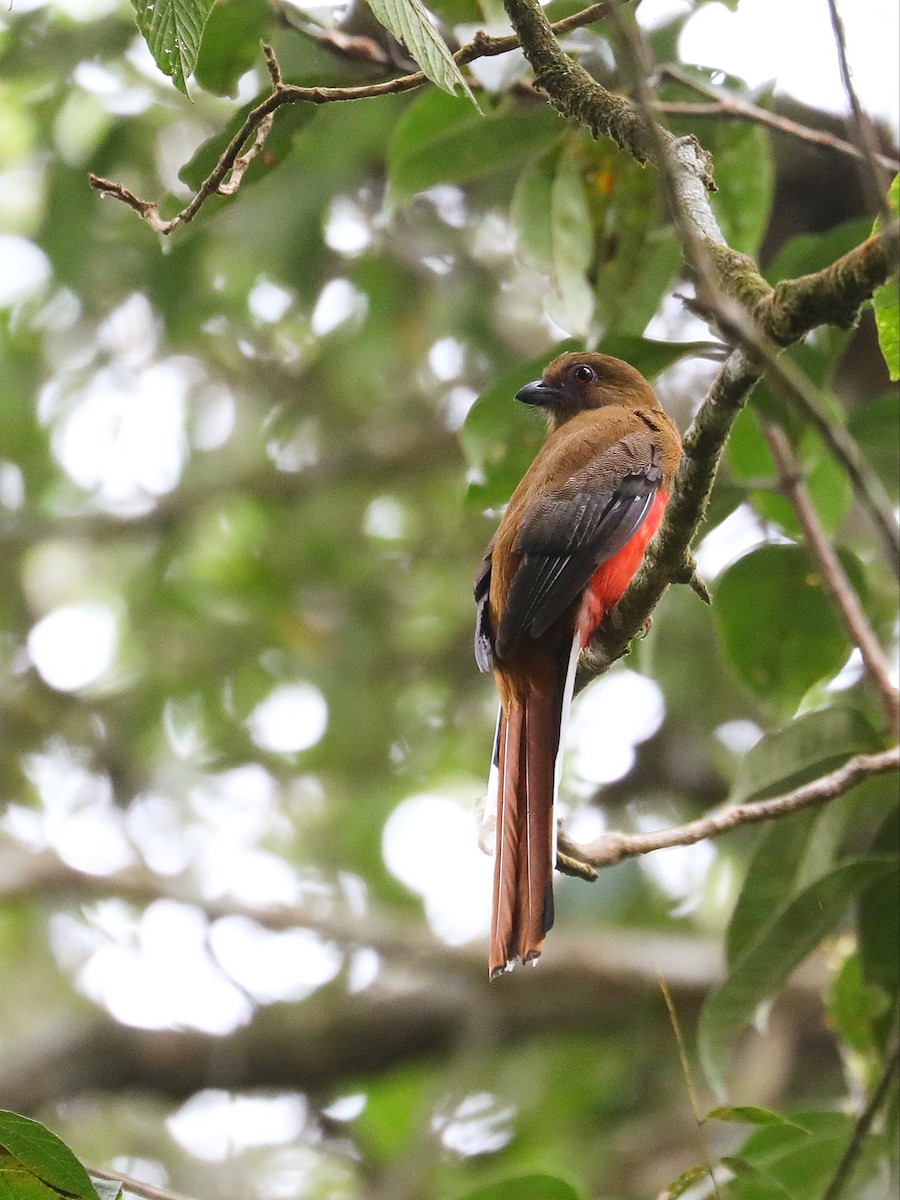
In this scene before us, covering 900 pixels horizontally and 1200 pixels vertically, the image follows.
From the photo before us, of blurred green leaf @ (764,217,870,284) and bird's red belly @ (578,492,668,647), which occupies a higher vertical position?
blurred green leaf @ (764,217,870,284)

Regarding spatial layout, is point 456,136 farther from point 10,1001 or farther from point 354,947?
point 10,1001

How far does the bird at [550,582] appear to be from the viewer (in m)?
2.99

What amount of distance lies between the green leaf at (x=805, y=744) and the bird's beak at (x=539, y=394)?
111cm

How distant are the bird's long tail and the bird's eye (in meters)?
1.08

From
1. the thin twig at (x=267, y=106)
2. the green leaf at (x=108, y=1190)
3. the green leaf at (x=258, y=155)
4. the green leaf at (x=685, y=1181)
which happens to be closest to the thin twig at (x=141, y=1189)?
the green leaf at (x=108, y=1190)

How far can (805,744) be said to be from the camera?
10.6 ft

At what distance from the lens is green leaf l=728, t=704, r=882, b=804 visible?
127 inches

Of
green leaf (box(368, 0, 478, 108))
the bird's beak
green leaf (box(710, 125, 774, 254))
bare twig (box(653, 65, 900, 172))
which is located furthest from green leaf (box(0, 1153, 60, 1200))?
green leaf (box(710, 125, 774, 254))

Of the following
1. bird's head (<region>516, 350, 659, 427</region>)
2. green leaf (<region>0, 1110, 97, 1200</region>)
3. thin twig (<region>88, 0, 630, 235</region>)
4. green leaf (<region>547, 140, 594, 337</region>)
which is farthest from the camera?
bird's head (<region>516, 350, 659, 427</region>)

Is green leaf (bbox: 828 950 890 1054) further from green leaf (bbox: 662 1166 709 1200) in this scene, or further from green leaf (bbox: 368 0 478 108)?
green leaf (bbox: 368 0 478 108)

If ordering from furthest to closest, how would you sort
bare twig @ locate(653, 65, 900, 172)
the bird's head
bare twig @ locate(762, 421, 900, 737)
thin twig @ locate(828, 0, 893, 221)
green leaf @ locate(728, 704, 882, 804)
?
the bird's head < bare twig @ locate(653, 65, 900, 172) < green leaf @ locate(728, 704, 882, 804) < bare twig @ locate(762, 421, 900, 737) < thin twig @ locate(828, 0, 893, 221)

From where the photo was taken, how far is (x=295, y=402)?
744 cm

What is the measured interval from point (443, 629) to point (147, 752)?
1.54 m

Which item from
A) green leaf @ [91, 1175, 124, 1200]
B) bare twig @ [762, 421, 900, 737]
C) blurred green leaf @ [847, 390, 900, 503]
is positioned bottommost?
green leaf @ [91, 1175, 124, 1200]
